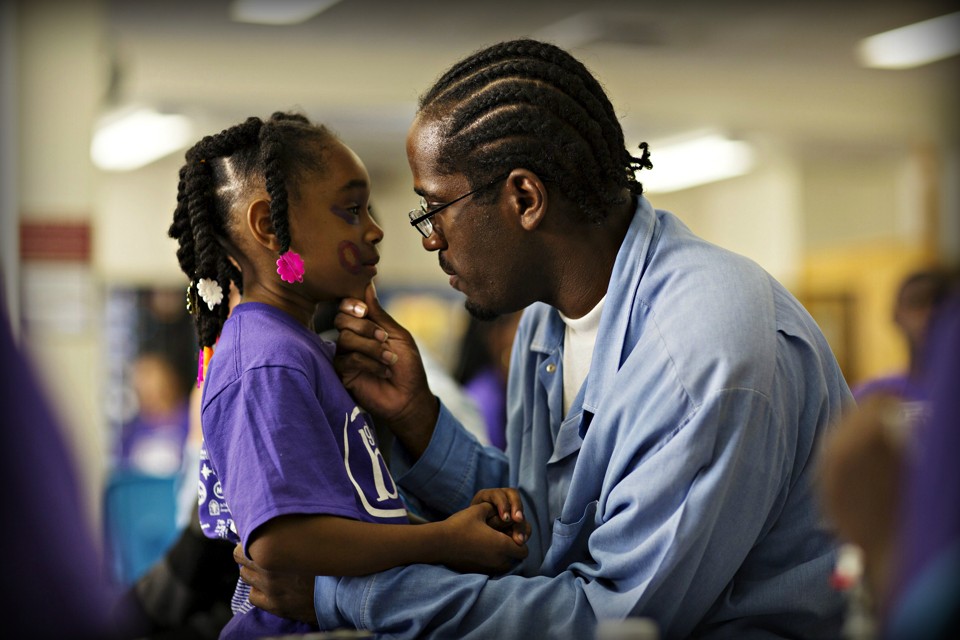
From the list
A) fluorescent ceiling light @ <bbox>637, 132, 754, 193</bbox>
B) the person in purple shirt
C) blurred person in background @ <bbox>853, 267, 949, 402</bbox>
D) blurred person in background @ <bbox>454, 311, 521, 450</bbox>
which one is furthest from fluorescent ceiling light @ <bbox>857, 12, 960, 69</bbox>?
the person in purple shirt

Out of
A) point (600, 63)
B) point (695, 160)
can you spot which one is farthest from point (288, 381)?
point (695, 160)

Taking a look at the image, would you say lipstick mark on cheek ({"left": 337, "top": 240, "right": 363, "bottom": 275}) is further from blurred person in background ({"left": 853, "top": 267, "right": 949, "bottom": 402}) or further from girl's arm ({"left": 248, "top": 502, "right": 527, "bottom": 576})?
blurred person in background ({"left": 853, "top": 267, "right": 949, "bottom": 402})

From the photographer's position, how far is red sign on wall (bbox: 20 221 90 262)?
16.1 feet

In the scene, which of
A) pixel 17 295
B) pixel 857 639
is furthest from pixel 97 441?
pixel 857 639

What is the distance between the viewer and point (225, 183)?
5.86 ft

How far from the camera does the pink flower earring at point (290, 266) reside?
172cm

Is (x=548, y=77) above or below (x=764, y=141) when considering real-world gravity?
below

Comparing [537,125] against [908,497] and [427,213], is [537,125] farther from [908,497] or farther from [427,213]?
[908,497]

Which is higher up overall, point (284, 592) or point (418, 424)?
point (418, 424)

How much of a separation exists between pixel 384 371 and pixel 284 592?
45 centimetres

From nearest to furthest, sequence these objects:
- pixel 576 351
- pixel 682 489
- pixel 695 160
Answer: pixel 682 489
pixel 576 351
pixel 695 160

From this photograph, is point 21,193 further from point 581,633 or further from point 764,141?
point 764,141

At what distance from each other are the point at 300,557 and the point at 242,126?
0.79 m

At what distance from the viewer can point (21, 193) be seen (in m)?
4.91
